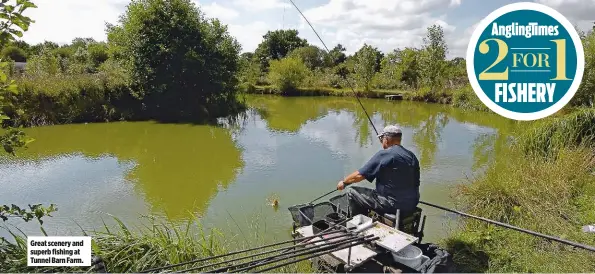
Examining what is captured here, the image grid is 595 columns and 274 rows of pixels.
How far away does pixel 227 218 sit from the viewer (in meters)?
5.47

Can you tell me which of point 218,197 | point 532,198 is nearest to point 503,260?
point 532,198

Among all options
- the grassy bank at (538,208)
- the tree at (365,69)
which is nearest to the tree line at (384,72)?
the tree at (365,69)

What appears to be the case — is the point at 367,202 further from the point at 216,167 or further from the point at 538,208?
the point at 216,167

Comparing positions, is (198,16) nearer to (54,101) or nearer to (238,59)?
(238,59)

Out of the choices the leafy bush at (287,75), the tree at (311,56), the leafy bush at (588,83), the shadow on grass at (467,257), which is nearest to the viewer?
the shadow on grass at (467,257)

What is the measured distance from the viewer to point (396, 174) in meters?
3.43

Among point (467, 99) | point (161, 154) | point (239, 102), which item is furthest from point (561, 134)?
point (467, 99)

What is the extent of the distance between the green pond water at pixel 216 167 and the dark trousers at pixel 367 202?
134 cm

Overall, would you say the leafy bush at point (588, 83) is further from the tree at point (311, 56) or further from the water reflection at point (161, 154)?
the tree at point (311, 56)

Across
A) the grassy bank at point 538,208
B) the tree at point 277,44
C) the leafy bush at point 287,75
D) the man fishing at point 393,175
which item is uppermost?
the tree at point 277,44

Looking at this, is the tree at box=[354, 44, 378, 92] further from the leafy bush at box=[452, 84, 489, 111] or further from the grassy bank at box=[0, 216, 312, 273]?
the grassy bank at box=[0, 216, 312, 273]

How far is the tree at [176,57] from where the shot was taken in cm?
1378
